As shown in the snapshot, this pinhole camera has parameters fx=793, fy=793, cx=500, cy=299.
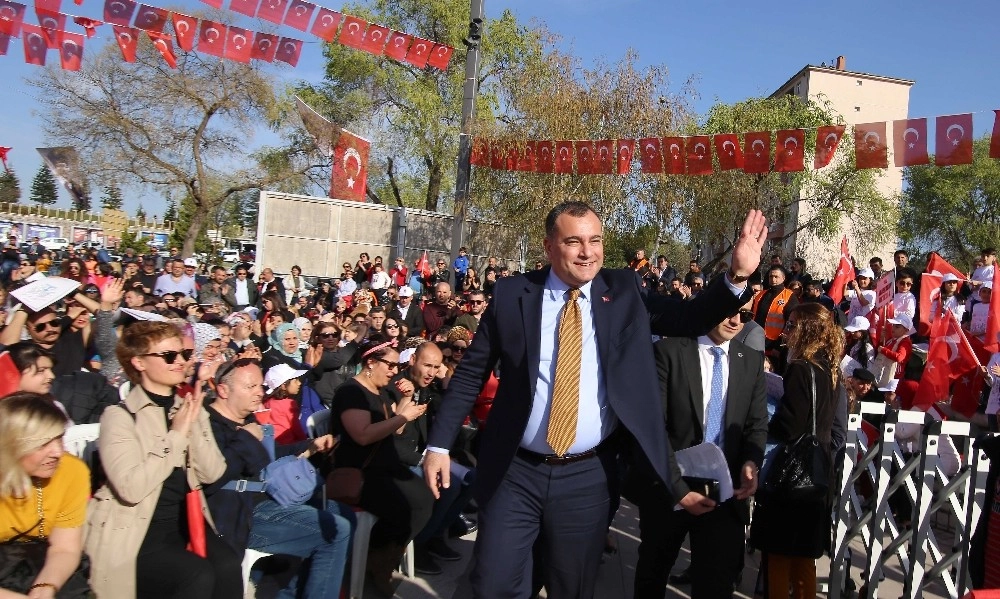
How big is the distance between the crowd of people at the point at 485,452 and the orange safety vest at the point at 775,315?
4.60 meters

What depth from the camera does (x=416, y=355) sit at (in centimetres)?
552

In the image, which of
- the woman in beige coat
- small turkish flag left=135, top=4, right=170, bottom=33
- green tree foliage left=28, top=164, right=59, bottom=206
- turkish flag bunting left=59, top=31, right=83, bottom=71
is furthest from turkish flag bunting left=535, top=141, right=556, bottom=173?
green tree foliage left=28, top=164, right=59, bottom=206

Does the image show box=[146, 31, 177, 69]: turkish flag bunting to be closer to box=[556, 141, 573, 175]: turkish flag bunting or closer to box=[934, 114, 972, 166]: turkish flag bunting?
box=[556, 141, 573, 175]: turkish flag bunting

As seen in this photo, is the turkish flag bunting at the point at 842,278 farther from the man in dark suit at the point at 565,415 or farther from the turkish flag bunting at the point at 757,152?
the man in dark suit at the point at 565,415

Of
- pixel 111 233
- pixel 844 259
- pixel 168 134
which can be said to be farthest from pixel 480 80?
pixel 111 233

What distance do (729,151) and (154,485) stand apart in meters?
11.7

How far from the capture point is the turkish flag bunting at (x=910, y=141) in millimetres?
11242

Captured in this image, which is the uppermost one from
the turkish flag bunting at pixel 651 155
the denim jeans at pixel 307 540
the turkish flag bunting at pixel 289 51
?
the turkish flag bunting at pixel 289 51

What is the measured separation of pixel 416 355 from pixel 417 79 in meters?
27.5

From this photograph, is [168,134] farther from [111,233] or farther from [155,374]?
[111,233]

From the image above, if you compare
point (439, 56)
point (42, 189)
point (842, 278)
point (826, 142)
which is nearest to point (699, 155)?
point (826, 142)

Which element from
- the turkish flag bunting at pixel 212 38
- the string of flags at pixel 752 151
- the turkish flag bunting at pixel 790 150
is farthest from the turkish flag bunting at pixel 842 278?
the turkish flag bunting at pixel 212 38

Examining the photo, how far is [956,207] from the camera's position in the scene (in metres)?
43.7

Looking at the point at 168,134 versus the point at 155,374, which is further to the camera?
the point at 168,134
